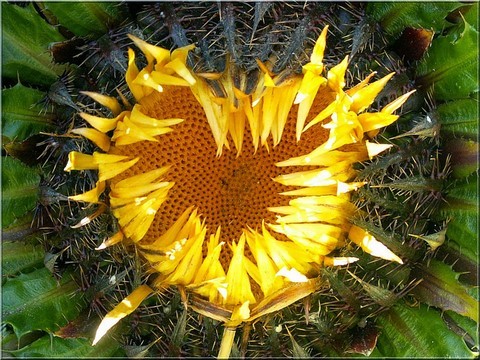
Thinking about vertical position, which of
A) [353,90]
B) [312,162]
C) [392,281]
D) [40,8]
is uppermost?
[40,8]

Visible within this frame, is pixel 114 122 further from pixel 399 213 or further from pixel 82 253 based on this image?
pixel 399 213

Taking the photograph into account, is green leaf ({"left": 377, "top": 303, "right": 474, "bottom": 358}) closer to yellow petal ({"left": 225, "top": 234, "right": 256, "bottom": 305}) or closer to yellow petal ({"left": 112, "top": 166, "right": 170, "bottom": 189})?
yellow petal ({"left": 225, "top": 234, "right": 256, "bottom": 305})

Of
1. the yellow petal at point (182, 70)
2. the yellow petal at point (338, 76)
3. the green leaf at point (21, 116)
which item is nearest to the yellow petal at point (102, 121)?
the yellow petal at point (182, 70)

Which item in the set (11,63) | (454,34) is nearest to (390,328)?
(454,34)

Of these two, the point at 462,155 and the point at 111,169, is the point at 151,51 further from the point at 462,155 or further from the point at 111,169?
the point at 462,155

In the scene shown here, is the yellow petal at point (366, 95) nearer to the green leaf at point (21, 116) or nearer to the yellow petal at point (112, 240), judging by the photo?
the yellow petal at point (112, 240)

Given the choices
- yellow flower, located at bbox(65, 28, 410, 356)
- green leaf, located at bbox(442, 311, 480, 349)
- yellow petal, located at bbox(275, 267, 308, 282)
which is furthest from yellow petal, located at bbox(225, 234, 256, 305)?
green leaf, located at bbox(442, 311, 480, 349)
